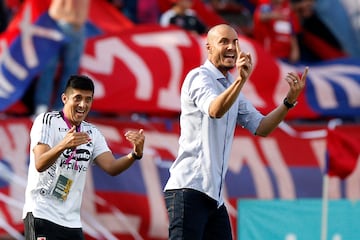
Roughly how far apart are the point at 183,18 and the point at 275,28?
1.38 metres

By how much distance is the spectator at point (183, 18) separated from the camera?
1318cm

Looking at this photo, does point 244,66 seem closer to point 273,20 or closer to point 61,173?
point 61,173

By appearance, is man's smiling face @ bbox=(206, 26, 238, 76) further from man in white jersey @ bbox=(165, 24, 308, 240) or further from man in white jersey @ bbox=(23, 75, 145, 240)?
man in white jersey @ bbox=(23, 75, 145, 240)

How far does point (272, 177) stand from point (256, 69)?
1257 millimetres

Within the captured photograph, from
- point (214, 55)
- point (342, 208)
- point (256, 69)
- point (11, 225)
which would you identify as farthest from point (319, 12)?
point (214, 55)

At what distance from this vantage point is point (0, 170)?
11164mm

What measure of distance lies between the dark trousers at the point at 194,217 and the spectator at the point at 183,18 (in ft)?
19.0

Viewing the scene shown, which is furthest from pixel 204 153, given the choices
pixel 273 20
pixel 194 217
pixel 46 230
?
pixel 273 20

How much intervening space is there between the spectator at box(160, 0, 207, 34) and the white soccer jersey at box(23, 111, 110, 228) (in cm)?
563

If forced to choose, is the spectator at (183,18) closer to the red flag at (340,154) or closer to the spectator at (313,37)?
the spectator at (313,37)

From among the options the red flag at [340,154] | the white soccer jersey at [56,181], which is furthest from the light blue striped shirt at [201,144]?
the red flag at [340,154]

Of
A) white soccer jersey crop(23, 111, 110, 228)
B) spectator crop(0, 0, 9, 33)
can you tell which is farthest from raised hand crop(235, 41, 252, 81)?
spectator crop(0, 0, 9, 33)

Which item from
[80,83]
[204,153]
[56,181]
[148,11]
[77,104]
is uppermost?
[148,11]

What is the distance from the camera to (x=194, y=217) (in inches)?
294
